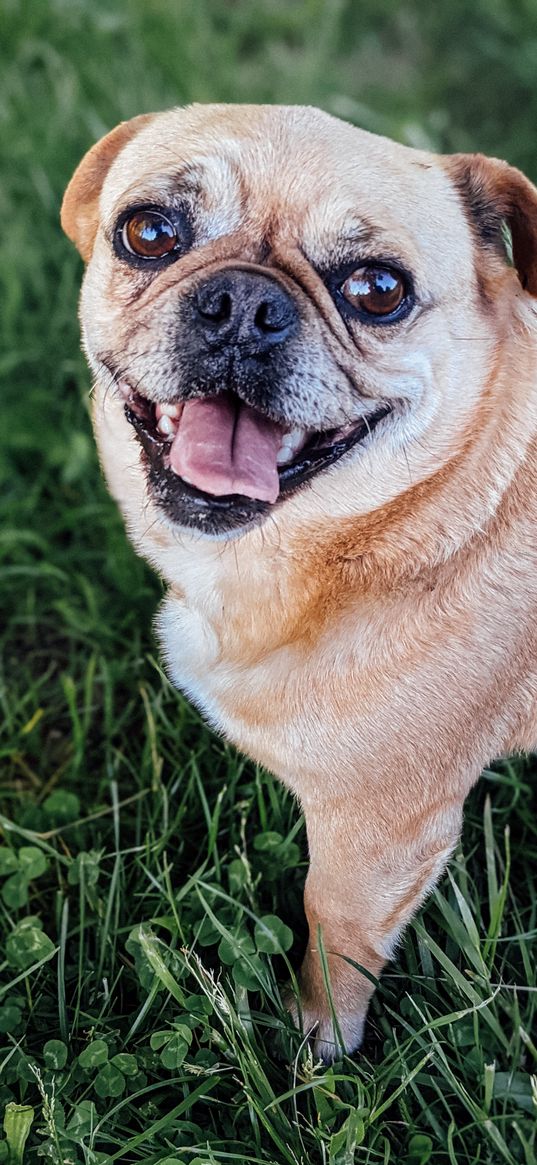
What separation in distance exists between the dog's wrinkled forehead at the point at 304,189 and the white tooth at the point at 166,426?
414 mm

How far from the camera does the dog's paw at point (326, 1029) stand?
237cm

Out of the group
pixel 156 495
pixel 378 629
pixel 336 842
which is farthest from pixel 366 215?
pixel 336 842

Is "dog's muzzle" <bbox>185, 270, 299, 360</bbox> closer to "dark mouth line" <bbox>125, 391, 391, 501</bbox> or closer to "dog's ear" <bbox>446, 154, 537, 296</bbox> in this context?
"dark mouth line" <bbox>125, 391, 391, 501</bbox>

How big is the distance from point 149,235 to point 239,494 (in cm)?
67

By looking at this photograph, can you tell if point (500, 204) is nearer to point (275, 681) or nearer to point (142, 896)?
point (275, 681)

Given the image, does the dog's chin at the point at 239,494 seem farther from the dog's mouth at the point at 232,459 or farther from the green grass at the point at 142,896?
the green grass at the point at 142,896

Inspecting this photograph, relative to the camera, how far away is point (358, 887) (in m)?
2.25

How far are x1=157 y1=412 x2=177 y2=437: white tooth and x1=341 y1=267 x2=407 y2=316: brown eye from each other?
1.62 feet

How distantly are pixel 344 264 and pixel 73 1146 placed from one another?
6.78 feet

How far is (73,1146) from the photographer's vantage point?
2.10 metres

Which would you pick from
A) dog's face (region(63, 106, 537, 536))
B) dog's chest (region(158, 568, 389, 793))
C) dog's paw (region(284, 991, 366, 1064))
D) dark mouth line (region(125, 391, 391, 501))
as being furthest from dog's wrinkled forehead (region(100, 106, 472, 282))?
dog's paw (region(284, 991, 366, 1064))

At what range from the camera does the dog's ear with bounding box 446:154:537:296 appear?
216 centimetres

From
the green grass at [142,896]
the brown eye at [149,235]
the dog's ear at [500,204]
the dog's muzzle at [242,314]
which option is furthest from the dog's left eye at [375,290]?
the green grass at [142,896]

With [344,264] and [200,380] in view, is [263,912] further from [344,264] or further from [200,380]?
[344,264]
